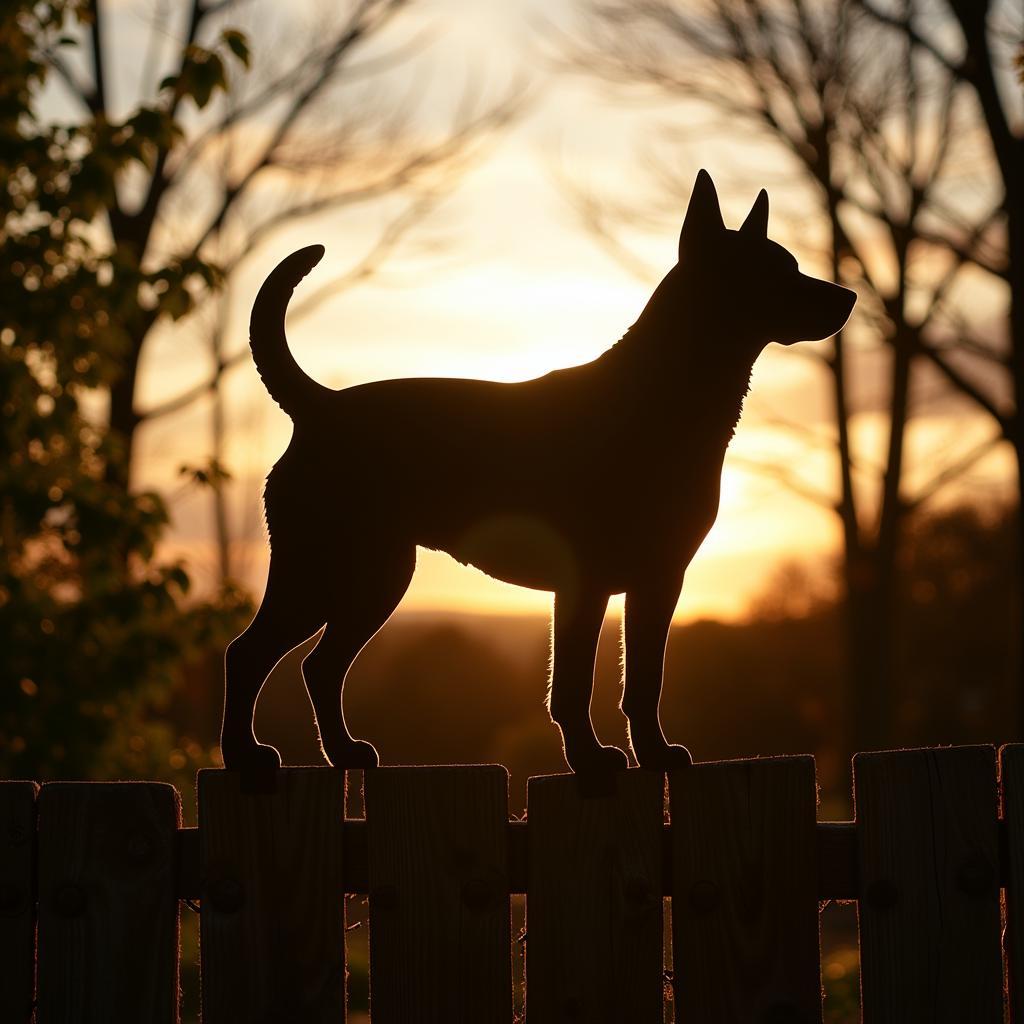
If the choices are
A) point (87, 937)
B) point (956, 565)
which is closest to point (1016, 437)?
point (87, 937)

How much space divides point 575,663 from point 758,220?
1036mm

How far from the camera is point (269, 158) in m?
11.2

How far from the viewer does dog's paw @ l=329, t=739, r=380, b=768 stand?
255 cm

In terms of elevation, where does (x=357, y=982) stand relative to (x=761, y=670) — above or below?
below

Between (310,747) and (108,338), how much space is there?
443 inches

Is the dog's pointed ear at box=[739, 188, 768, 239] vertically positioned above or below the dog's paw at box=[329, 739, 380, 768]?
above

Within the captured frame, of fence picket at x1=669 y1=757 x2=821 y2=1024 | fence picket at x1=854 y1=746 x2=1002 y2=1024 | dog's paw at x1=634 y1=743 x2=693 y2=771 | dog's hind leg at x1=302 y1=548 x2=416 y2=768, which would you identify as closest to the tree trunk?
dog's hind leg at x1=302 y1=548 x2=416 y2=768

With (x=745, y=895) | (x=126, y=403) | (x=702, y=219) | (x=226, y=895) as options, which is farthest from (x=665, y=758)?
(x=126, y=403)

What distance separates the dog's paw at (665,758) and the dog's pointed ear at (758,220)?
1091mm

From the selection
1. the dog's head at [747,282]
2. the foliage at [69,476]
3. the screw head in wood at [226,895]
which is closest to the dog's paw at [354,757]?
the screw head in wood at [226,895]

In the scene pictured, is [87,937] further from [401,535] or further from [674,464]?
[674,464]

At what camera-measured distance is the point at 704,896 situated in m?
2.36

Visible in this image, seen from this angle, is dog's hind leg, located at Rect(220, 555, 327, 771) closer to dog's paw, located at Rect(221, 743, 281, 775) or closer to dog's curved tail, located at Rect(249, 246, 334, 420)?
dog's paw, located at Rect(221, 743, 281, 775)

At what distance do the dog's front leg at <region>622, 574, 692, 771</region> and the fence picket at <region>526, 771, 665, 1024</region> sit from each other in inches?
7.2
